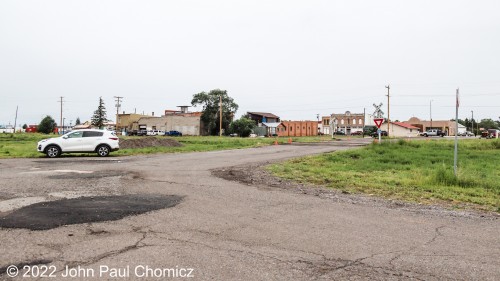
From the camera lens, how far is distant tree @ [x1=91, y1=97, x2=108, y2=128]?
390 feet

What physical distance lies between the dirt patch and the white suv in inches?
632

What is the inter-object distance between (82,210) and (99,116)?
400ft

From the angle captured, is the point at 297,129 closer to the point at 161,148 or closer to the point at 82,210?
the point at 161,148

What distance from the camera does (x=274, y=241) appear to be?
548cm

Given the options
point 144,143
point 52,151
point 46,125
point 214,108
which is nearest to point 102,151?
point 52,151

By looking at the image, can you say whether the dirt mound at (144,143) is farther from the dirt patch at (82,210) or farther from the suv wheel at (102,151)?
the dirt patch at (82,210)

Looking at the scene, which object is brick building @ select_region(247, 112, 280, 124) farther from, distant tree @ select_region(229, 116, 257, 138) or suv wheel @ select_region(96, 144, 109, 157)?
suv wheel @ select_region(96, 144, 109, 157)

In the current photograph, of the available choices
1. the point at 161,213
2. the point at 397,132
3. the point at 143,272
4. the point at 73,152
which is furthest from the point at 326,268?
the point at 397,132

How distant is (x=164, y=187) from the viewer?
10.6 m

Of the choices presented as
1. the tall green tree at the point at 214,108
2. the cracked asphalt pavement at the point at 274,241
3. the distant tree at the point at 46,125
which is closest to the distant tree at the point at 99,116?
the distant tree at the point at 46,125

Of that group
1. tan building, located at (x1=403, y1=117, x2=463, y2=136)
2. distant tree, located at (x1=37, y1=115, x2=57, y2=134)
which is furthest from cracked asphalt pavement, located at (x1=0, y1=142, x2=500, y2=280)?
tan building, located at (x1=403, y1=117, x2=463, y2=136)

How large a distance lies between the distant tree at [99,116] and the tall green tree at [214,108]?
40.4 metres

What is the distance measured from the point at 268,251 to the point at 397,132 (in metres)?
107

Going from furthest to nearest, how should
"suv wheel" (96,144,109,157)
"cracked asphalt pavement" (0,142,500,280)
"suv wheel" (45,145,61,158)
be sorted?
"suv wheel" (96,144,109,157) → "suv wheel" (45,145,61,158) → "cracked asphalt pavement" (0,142,500,280)
